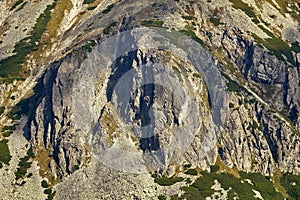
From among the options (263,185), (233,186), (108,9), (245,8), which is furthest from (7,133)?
(245,8)

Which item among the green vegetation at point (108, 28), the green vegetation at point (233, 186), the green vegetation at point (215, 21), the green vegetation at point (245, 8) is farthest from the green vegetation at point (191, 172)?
the green vegetation at point (245, 8)

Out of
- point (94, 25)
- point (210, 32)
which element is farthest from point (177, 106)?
point (94, 25)

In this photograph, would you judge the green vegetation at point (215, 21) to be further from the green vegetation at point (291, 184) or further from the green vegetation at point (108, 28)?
the green vegetation at point (291, 184)

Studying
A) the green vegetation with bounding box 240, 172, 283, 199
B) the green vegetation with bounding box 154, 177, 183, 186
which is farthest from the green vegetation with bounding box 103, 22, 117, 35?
the green vegetation with bounding box 240, 172, 283, 199

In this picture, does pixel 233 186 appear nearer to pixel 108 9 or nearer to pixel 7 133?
pixel 7 133

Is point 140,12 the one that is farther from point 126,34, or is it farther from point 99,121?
point 99,121

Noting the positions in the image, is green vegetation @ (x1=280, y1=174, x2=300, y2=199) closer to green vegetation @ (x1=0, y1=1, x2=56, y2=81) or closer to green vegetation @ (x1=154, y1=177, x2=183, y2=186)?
green vegetation @ (x1=154, y1=177, x2=183, y2=186)
